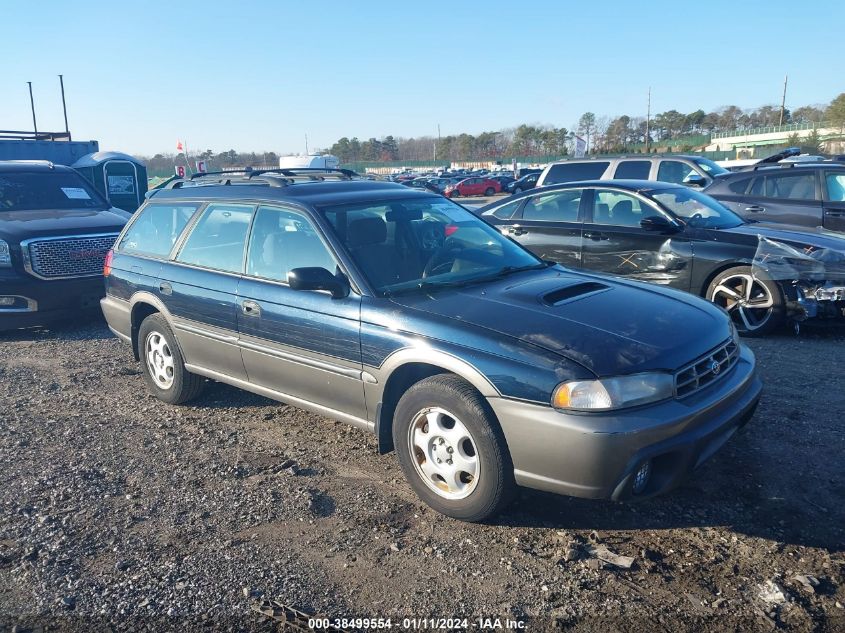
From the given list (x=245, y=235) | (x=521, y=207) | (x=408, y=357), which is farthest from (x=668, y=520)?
(x=521, y=207)

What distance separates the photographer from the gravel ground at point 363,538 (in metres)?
2.91

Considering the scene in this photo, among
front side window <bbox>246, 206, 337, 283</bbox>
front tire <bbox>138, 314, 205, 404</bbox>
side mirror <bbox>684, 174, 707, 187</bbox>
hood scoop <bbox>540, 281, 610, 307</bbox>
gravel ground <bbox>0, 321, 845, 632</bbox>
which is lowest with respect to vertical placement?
gravel ground <bbox>0, 321, 845, 632</bbox>

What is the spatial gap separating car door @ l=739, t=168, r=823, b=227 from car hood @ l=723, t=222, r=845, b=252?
2.12 meters

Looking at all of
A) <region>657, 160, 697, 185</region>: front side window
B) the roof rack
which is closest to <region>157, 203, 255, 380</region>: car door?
the roof rack

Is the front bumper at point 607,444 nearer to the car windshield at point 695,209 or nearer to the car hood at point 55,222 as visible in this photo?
the car windshield at point 695,209

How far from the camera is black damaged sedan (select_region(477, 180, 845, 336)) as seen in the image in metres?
6.43

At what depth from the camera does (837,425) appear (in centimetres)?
454

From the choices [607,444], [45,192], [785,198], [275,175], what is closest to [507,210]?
[275,175]

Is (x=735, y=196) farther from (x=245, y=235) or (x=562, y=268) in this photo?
(x=245, y=235)

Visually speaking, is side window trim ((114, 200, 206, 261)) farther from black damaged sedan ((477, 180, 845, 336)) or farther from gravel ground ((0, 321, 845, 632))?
black damaged sedan ((477, 180, 845, 336))

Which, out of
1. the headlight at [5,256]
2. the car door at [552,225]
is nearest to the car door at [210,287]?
the headlight at [5,256]

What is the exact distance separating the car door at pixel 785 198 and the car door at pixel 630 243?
276 centimetres

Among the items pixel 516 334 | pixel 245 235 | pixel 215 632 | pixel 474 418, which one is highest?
pixel 245 235

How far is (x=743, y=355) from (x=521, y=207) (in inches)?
185
